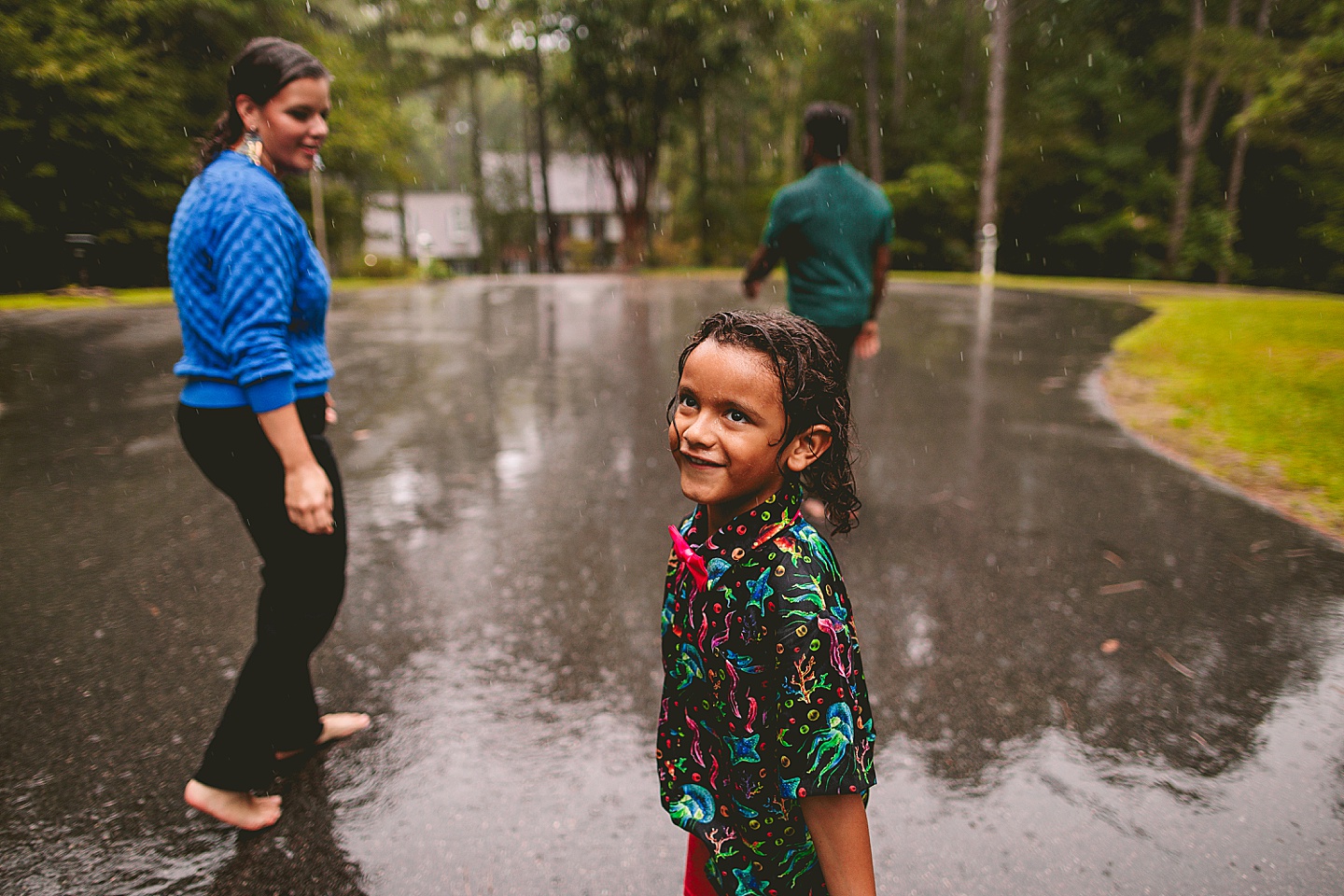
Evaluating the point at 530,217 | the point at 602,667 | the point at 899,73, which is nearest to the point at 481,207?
the point at 530,217

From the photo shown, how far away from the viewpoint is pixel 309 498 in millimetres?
2195

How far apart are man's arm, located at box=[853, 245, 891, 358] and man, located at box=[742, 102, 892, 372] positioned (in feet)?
0.24

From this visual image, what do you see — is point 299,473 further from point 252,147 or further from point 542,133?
point 542,133

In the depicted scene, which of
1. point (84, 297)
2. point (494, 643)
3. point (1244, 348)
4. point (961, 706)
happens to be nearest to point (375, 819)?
point (494, 643)

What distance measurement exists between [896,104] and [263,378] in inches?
1584

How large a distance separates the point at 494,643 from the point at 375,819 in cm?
111

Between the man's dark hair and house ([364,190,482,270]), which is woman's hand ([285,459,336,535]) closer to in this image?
the man's dark hair

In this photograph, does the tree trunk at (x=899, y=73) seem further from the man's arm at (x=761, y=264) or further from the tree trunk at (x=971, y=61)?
the man's arm at (x=761, y=264)

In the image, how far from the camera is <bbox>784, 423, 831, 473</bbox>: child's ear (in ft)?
4.85

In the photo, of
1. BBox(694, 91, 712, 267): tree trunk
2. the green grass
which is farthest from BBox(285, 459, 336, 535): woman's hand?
BBox(694, 91, 712, 267): tree trunk

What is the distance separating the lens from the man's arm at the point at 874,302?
468cm

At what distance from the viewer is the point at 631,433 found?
6957 mm

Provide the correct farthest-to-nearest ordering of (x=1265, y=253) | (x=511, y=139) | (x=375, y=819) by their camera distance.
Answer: (x=511, y=139), (x=1265, y=253), (x=375, y=819)

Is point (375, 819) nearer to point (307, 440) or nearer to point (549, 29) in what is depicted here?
point (307, 440)
